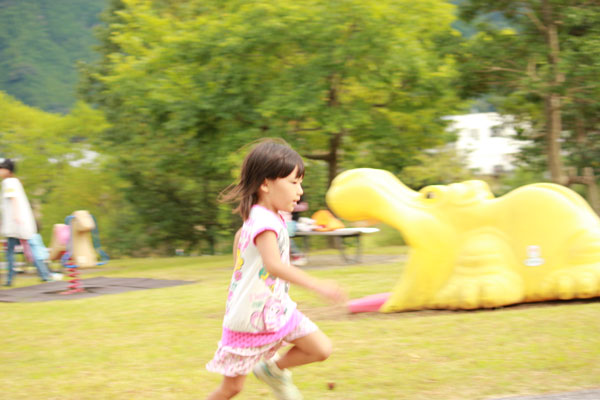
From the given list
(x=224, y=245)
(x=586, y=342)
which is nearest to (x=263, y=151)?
(x=586, y=342)

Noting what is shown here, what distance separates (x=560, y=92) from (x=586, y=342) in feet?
42.7

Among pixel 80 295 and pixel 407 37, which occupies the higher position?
pixel 407 37

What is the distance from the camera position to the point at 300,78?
17688mm

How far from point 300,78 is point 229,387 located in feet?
47.3

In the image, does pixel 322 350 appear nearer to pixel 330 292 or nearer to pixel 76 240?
pixel 330 292

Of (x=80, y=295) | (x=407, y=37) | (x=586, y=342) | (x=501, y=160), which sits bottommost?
(x=501, y=160)

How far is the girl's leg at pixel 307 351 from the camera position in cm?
380

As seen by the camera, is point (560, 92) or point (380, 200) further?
point (560, 92)

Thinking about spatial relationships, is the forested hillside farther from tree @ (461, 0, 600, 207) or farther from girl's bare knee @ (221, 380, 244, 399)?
girl's bare knee @ (221, 380, 244, 399)

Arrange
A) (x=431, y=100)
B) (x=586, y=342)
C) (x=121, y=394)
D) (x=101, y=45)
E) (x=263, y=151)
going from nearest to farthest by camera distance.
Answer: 1. (x=263, y=151)
2. (x=121, y=394)
3. (x=586, y=342)
4. (x=431, y=100)
5. (x=101, y=45)

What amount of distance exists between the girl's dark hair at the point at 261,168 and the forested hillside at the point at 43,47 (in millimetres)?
55403

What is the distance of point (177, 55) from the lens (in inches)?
711

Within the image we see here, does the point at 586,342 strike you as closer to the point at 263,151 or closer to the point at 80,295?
the point at 263,151

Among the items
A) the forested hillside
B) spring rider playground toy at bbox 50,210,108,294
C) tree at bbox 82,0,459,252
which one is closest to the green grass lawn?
spring rider playground toy at bbox 50,210,108,294
